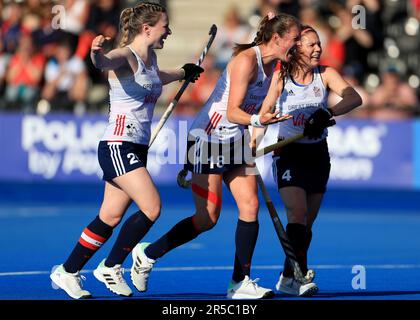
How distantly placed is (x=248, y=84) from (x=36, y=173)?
8852 millimetres

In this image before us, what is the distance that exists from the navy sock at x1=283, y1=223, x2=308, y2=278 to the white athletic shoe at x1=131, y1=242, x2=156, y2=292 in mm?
1076

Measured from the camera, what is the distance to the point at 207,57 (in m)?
17.5

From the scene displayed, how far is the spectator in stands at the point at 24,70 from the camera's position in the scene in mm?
17422

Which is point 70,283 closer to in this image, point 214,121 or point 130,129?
point 130,129

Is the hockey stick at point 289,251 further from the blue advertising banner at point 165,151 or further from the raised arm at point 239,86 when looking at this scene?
the blue advertising banner at point 165,151

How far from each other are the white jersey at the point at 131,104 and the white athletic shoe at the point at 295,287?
5.25 ft

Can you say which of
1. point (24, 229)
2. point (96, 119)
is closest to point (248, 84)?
point (24, 229)

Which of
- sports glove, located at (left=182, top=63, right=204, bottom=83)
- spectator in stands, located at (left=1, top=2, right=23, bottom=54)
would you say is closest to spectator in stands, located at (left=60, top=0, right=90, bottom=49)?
spectator in stands, located at (left=1, top=2, right=23, bottom=54)

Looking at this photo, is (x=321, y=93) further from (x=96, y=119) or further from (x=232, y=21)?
(x=232, y=21)

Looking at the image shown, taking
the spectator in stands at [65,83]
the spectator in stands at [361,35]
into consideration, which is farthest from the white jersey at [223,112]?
the spectator in stands at [361,35]

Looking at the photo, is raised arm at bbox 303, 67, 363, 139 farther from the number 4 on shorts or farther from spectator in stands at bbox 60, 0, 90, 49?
spectator in stands at bbox 60, 0, 90, 49

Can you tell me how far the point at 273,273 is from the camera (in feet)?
32.4

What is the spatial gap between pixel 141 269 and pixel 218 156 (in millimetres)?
1029

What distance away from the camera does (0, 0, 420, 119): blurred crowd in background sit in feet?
54.6
